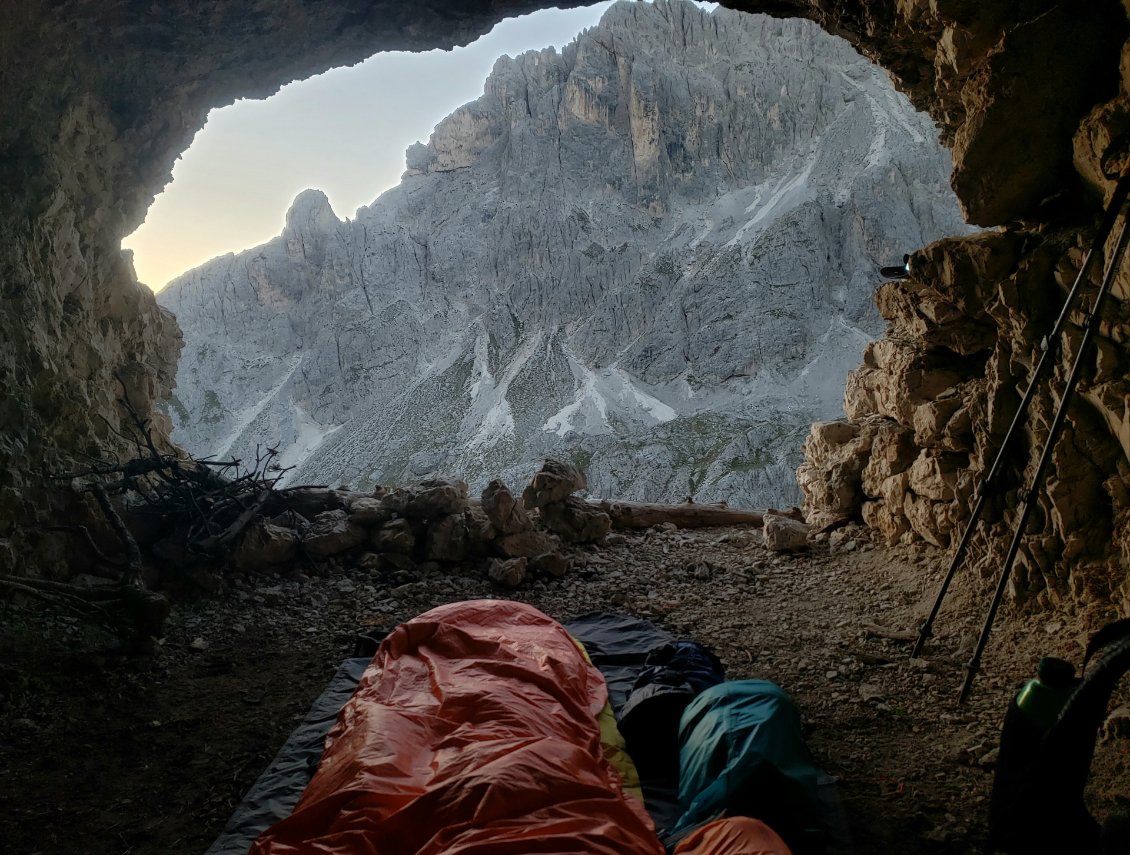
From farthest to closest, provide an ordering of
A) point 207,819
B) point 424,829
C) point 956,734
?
point 956,734 → point 207,819 → point 424,829

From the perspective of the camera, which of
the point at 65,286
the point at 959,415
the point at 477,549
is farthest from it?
the point at 477,549

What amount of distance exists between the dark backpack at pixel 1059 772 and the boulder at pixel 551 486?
734 centimetres

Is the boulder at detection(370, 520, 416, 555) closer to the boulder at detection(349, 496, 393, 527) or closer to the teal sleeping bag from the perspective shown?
the boulder at detection(349, 496, 393, 527)

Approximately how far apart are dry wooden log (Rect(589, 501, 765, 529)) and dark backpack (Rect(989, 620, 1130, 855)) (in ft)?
26.0

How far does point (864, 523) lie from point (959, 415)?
2.53 metres

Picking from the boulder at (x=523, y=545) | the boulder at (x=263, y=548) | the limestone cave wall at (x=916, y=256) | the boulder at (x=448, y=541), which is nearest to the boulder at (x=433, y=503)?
the boulder at (x=448, y=541)

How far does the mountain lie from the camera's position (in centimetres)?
7375

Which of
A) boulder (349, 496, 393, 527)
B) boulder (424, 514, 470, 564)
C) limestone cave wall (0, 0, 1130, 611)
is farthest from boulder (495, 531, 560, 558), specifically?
limestone cave wall (0, 0, 1130, 611)

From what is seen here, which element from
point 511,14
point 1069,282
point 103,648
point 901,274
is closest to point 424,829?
point 103,648

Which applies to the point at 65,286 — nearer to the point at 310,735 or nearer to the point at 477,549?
the point at 477,549

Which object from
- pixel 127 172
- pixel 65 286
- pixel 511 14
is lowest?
pixel 65 286

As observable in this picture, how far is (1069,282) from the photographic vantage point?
480 cm

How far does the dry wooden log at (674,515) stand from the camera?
1059cm

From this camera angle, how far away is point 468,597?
7523 millimetres
